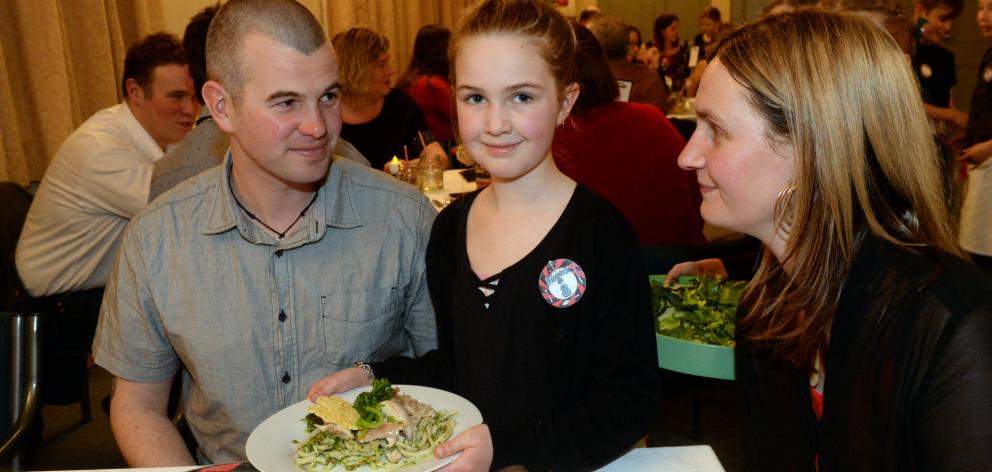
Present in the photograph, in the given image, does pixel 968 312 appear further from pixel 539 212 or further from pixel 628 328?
pixel 539 212

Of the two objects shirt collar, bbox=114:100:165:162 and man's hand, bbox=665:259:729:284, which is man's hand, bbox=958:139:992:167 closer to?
man's hand, bbox=665:259:729:284

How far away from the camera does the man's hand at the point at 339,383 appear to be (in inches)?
62.6

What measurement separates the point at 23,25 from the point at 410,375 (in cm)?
373

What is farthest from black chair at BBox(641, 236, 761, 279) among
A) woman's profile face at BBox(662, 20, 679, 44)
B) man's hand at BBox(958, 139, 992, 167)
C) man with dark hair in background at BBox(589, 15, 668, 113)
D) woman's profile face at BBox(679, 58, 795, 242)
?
woman's profile face at BBox(662, 20, 679, 44)

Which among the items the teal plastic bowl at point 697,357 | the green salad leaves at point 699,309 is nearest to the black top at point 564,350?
the teal plastic bowl at point 697,357

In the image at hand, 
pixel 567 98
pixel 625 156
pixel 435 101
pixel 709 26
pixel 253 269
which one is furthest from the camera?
pixel 709 26

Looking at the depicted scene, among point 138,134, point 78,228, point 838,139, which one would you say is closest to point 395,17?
point 138,134

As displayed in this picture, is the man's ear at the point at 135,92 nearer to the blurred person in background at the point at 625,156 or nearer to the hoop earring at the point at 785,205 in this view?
the blurred person in background at the point at 625,156

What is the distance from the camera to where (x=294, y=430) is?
1456 millimetres

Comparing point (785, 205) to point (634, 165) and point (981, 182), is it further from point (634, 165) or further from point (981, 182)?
point (981, 182)

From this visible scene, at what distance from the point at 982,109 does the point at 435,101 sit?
3.24 m

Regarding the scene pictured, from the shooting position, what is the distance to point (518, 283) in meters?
1.66

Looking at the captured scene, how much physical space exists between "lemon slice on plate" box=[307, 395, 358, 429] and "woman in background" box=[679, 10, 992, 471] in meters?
0.69

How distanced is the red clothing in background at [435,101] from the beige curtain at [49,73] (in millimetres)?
1893
